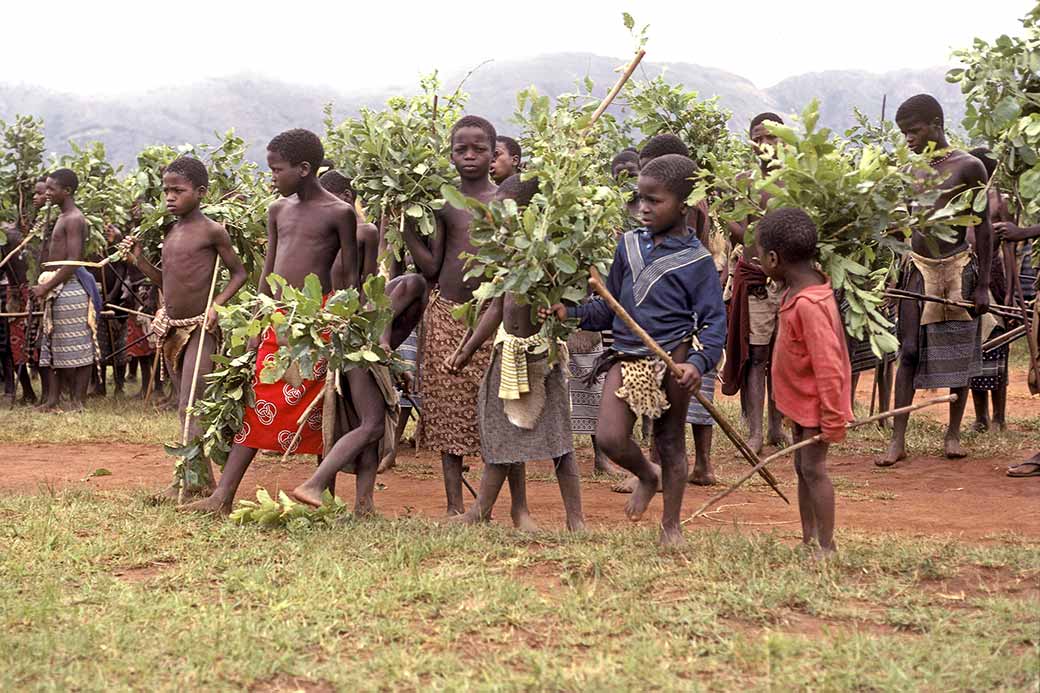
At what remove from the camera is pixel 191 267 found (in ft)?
23.1

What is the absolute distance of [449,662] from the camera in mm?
3809

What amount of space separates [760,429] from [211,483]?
3.76 m

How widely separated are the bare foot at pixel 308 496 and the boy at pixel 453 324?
768 mm

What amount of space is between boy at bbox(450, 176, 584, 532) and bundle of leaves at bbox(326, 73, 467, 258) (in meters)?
0.49

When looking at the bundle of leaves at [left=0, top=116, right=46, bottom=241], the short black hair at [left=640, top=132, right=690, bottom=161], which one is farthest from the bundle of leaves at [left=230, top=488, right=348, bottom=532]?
the bundle of leaves at [left=0, top=116, right=46, bottom=241]

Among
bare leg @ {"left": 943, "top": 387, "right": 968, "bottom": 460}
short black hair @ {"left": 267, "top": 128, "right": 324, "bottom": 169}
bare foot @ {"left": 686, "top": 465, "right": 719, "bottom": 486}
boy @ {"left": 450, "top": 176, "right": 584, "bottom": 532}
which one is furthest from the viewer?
bare leg @ {"left": 943, "top": 387, "right": 968, "bottom": 460}

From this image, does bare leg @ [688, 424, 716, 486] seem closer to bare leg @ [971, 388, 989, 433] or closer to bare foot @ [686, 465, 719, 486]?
bare foot @ [686, 465, 719, 486]

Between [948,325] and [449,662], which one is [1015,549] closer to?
[449,662]

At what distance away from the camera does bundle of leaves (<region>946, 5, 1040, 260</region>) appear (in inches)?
253

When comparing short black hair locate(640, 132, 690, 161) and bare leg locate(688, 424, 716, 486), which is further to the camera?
bare leg locate(688, 424, 716, 486)

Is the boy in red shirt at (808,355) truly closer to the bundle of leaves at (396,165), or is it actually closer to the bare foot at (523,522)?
the bare foot at (523,522)

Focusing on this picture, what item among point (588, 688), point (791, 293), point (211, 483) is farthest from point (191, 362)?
point (588, 688)

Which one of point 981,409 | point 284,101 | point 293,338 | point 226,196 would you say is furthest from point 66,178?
point 284,101

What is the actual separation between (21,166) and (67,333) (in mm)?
2108
